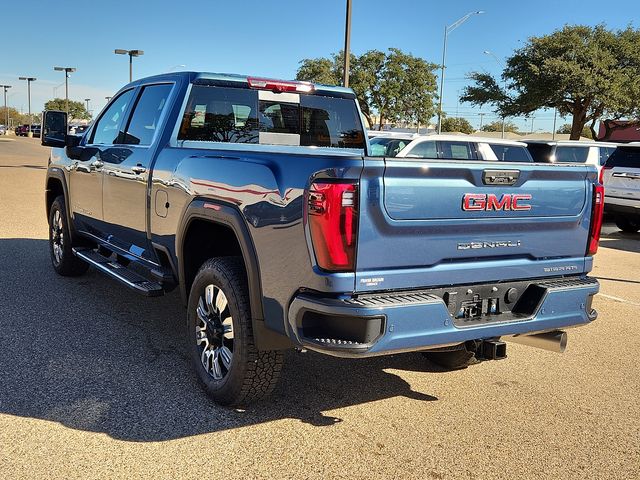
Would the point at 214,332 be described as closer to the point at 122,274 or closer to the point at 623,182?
the point at 122,274

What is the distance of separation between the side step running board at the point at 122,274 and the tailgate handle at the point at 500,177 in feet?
8.06

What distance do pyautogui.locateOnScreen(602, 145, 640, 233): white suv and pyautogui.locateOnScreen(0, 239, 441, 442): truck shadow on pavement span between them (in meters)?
9.87

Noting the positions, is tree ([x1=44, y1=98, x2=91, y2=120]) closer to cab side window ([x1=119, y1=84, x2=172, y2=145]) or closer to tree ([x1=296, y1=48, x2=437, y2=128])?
tree ([x1=296, y1=48, x2=437, y2=128])

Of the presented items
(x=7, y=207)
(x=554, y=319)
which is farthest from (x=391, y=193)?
(x=7, y=207)

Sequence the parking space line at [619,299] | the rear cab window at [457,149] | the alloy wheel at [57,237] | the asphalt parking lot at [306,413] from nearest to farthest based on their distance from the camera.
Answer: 1. the asphalt parking lot at [306,413]
2. the alloy wheel at [57,237]
3. the parking space line at [619,299]
4. the rear cab window at [457,149]

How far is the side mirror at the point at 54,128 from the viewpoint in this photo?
21.4 ft

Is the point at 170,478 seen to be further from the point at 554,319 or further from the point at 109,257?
the point at 109,257

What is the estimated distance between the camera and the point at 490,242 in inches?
141

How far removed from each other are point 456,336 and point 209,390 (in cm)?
152

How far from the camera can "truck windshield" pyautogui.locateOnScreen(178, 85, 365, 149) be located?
16.6ft

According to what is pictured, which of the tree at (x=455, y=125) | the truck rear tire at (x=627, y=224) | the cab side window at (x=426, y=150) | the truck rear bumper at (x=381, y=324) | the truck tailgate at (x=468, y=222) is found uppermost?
the tree at (x=455, y=125)

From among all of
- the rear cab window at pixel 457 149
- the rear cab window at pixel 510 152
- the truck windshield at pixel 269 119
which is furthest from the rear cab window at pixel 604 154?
the truck windshield at pixel 269 119

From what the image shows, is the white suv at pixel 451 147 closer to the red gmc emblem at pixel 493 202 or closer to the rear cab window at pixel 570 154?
the rear cab window at pixel 570 154

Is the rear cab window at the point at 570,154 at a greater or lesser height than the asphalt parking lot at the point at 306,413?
greater
